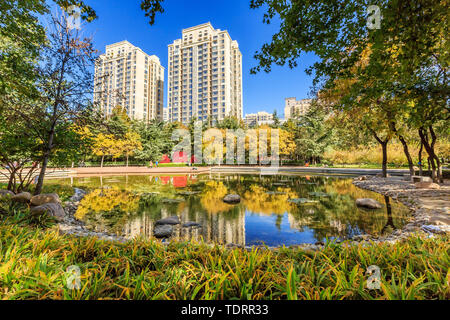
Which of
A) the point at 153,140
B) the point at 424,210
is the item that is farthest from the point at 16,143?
the point at 153,140

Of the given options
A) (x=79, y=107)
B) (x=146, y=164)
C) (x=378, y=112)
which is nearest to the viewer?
(x=79, y=107)

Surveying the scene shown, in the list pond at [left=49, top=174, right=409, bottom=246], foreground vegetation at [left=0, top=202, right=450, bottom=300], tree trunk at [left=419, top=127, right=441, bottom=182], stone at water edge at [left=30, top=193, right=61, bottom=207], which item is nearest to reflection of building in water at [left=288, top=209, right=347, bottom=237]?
pond at [left=49, top=174, right=409, bottom=246]

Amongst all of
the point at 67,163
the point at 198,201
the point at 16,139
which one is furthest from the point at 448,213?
the point at 16,139

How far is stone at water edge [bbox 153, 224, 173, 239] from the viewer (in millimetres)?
5640

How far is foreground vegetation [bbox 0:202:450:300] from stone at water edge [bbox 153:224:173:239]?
2639mm

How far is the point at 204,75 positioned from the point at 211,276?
8124 centimetres

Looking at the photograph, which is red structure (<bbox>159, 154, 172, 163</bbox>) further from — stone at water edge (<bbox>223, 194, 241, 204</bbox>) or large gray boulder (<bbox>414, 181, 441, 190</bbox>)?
large gray boulder (<bbox>414, 181, 441, 190</bbox>)

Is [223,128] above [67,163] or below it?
above

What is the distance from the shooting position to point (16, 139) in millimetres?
6637

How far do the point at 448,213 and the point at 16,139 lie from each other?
14.0 metres

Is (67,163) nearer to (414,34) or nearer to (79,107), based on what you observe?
(79,107)

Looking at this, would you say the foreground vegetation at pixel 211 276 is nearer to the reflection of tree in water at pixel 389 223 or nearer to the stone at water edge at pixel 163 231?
the stone at water edge at pixel 163 231

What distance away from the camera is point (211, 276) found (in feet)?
7.03

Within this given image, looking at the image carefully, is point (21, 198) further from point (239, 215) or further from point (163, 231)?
point (239, 215)
